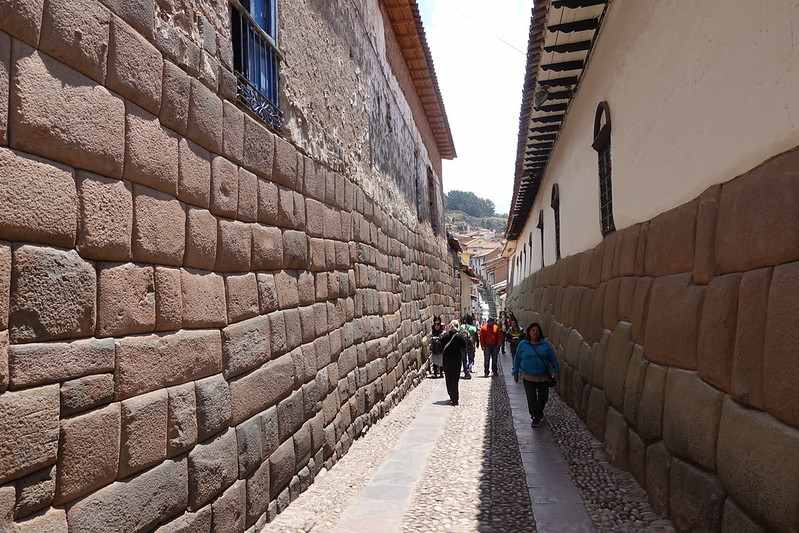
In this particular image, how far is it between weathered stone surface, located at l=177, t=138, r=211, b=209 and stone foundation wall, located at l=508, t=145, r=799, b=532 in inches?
107

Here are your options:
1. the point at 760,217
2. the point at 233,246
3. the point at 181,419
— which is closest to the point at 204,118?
the point at 233,246

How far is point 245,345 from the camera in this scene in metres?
3.65

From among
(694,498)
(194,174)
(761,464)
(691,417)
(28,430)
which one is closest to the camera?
(28,430)

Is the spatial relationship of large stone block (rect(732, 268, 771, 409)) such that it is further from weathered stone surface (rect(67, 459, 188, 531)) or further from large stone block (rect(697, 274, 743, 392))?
weathered stone surface (rect(67, 459, 188, 531))

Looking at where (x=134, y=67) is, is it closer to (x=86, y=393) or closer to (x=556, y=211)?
(x=86, y=393)

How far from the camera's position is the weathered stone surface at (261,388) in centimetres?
352

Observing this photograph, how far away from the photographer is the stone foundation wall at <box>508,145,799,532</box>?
253 centimetres

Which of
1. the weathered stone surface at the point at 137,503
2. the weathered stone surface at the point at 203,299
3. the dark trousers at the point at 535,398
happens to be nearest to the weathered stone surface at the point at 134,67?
the weathered stone surface at the point at 203,299

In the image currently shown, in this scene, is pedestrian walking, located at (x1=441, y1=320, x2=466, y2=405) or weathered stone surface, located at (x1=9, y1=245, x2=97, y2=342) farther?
pedestrian walking, located at (x1=441, y1=320, x2=466, y2=405)

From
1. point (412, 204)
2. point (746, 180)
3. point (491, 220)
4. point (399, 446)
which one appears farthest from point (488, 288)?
point (491, 220)

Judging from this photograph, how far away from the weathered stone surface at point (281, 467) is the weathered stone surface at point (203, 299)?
3.81ft

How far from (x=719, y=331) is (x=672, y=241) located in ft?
3.51

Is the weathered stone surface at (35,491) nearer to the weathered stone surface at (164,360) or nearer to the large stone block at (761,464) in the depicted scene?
the weathered stone surface at (164,360)

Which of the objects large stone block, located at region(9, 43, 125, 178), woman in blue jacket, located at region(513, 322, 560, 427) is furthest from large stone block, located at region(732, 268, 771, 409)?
woman in blue jacket, located at region(513, 322, 560, 427)
